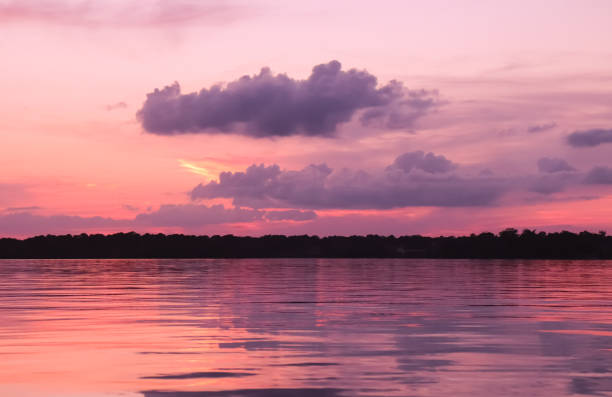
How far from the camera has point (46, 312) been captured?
39.0 meters

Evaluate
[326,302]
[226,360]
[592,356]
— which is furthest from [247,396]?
[326,302]

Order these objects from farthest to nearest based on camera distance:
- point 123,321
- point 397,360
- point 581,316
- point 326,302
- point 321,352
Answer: point 326,302 → point 581,316 → point 123,321 → point 321,352 → point 397,360

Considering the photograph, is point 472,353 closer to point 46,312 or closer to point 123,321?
point 123,321

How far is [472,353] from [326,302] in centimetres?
2386

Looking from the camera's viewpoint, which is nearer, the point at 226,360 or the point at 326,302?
the point at 226,360

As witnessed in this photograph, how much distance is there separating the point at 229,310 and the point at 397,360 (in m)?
19.1

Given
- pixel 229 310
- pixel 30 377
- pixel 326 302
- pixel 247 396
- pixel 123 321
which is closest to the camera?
pixel 247 396

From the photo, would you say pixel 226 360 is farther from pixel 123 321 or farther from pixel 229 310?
pixel 229 310

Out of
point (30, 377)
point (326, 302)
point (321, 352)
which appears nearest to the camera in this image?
point (30, 377)

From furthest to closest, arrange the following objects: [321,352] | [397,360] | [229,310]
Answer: [229,310]
[321,352]
[397,360]

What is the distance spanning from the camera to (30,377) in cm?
2033

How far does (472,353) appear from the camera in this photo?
24281 mm

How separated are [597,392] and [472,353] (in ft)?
20.7

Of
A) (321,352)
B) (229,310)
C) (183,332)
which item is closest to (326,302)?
(229,310)
